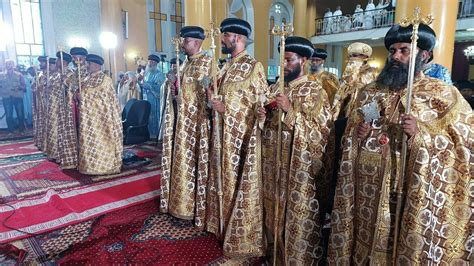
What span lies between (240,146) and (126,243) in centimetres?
149

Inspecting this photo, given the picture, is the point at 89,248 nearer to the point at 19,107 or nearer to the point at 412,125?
the point at 412,125

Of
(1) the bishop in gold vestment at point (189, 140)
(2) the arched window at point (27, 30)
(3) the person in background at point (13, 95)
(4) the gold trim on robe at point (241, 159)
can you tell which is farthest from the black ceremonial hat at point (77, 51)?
(2) the arched window at point (27, 30)

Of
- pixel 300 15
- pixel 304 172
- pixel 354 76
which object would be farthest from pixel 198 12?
pixel 300 15

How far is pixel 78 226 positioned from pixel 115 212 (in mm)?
475

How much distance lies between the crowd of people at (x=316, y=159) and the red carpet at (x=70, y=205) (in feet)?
3.19

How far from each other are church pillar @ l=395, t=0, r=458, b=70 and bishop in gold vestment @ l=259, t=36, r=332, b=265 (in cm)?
139

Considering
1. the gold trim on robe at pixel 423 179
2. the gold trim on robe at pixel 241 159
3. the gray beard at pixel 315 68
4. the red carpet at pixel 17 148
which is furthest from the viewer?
the red carpet at pixel 17 148

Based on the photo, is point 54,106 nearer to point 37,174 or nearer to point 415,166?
point 37,174

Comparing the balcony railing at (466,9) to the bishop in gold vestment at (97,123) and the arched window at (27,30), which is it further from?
the arched window at (27,30)

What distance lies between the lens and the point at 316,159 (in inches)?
96.2

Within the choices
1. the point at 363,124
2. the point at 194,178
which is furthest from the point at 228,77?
the point at 363,124

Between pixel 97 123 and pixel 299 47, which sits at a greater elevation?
pixel 299 47

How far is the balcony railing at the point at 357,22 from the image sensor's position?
47.1ft

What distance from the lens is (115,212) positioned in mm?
3982
